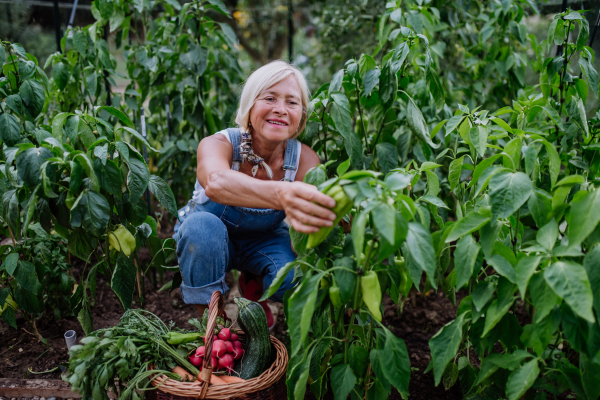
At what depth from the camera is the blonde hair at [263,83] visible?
1.82m

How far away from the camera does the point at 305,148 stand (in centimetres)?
201

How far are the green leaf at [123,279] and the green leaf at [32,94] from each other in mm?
694

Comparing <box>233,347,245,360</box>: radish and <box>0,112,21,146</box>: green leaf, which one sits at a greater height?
<box>0,112,21,146</box>: green leaf

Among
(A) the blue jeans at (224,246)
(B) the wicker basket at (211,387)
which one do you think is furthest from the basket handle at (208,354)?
(A) the blue jeans at (224,246)

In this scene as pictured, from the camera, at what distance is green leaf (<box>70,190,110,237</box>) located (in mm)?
1438

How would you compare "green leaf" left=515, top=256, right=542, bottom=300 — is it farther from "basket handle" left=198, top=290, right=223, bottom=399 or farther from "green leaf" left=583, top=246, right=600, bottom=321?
"basket handle" left=198, top=290, right=223, bottom=399

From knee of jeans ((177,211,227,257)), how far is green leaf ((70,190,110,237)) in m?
0.35

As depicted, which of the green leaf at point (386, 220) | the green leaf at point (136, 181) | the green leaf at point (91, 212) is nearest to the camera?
the green leaf at point (386, 220)

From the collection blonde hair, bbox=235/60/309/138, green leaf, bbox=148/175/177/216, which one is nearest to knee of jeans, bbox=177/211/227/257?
green leaf, bbox=148/175/177/216

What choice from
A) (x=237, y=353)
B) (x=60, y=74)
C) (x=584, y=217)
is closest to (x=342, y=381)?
(x=237, y=353)

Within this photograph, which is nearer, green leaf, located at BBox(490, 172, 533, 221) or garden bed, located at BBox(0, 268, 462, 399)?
green leaf, located at BBox(490, 172, 533, 221)

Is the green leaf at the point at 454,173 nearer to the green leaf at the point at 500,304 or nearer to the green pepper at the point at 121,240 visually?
the green leaf at the point at 500,304

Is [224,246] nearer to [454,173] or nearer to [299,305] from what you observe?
[299,305]

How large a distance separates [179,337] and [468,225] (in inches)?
38.8
